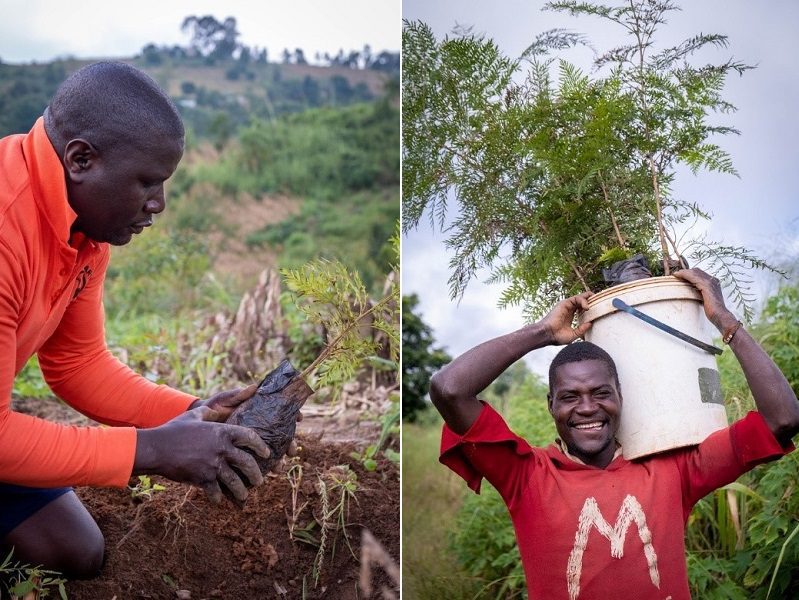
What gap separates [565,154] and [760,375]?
771 millimetres

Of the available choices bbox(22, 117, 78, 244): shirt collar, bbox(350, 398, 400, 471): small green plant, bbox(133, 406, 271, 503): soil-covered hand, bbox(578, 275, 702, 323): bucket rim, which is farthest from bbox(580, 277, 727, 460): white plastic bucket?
bbox(22, 117, 78, 244): shirt collar

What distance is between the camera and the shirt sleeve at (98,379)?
246 centimetres

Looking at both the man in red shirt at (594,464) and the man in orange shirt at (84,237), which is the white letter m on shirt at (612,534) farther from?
the man in orange shirt at (84,237)

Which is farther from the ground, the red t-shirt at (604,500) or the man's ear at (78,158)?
the man's ear at (78,158)

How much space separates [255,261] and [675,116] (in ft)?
16.8

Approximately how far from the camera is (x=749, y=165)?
126 inches

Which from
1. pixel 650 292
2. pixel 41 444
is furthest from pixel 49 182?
pixel 650 292

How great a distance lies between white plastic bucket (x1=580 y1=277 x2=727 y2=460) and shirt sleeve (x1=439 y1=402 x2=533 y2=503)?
26 centimetres

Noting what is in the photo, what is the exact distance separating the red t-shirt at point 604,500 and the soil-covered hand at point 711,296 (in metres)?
0.22

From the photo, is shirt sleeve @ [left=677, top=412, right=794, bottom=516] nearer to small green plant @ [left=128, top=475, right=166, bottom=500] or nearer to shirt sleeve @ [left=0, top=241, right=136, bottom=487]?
shirt sleeve @ [left=0, top=241, right=136, bottom=487]

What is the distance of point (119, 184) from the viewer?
202 cm

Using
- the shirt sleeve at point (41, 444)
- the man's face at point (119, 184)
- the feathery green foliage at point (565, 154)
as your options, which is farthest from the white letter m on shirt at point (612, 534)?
the man's face at point (119, 184)

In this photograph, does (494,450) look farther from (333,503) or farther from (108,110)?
(108,110)

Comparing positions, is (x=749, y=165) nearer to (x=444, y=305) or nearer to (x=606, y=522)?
(x=444, y=305)
